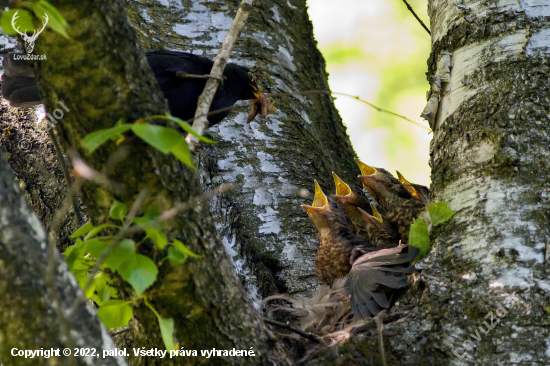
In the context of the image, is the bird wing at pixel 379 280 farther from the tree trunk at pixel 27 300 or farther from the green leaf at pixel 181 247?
the tree trunk at pixel 27 300

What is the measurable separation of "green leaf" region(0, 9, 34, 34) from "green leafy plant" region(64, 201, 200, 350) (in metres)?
0.46

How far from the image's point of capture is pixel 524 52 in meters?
2.19

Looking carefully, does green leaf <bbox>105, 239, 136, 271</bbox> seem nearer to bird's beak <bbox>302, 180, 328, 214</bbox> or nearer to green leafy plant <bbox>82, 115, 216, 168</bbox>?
green leafy plant <bbox>82, 115, 216, 168</bbox>

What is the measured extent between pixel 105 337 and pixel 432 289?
1.06 m

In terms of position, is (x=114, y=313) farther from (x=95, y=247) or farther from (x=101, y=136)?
(x=101, y=136)

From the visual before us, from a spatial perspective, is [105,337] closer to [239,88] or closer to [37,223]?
[37,223]

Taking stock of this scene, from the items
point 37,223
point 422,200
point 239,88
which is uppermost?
point 239,88

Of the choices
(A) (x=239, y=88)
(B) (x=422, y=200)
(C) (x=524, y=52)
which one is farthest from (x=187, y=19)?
(C) (x=524, y=52)

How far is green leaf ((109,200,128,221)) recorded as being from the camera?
1412 mm

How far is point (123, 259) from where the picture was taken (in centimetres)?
135

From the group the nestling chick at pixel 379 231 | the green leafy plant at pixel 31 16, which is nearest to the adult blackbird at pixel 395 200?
the nestling chick at pixel 379 231

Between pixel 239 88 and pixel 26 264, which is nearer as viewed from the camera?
pixel 26 264

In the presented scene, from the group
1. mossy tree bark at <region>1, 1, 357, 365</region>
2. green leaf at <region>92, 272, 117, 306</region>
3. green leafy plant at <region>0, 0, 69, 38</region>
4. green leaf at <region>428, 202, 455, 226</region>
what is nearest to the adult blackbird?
mossy tree bark at <region>1, 1, 357, 365</region>

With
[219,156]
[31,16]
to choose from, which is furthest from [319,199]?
[31,16]
